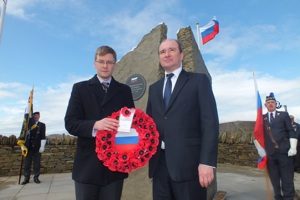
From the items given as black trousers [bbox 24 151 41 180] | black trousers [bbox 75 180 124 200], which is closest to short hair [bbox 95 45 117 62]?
black trousers [bbox 75 180 124 200]

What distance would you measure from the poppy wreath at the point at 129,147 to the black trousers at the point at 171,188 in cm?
16

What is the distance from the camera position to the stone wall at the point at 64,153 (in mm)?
10188

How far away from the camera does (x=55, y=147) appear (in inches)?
428

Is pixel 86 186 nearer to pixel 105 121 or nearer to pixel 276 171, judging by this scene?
pixel 105 121

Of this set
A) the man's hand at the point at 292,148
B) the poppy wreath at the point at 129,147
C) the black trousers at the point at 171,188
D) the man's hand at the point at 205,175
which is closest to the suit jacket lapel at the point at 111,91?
the poppy wreath at the point at 129,147

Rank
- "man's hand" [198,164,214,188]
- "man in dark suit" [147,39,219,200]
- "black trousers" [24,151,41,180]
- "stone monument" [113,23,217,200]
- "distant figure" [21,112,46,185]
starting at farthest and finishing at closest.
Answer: "distant figure" [21,112,46,185]
"black trousers" [24,151,41,180]
"stone monument" [113,23,217,200]
"man in dark suit" [147,39,219,200]
"man's hand" [198,164,214,188]

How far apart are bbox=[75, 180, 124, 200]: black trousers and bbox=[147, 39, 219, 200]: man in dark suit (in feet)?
0.97

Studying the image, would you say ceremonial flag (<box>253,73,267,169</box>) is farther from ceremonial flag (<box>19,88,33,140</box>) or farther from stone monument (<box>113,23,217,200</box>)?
ceremonial flag (<box>19,88,33,140</box>)

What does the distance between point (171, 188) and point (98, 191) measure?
560 mm

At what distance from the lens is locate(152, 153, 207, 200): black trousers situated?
2469 mm

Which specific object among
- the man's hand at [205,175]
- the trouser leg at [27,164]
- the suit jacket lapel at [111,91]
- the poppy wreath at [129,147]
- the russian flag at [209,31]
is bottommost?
the trouser leg at [27,164]

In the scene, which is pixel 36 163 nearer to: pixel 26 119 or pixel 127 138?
pixel 26 119

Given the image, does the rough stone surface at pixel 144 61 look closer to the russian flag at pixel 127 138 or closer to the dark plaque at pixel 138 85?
the dark plaque at pixel 138 85

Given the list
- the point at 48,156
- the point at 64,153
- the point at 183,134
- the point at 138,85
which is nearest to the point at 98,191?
the point at 183,134
